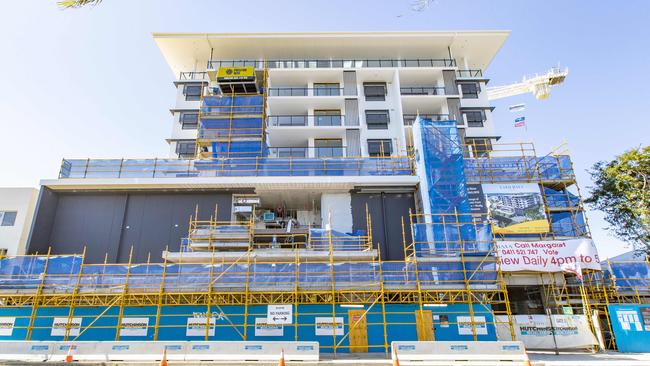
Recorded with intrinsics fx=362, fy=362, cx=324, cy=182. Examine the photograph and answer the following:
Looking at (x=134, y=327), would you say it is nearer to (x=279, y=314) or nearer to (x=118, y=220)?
(x=279, y=314)

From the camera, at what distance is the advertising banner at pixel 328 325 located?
55.1ft

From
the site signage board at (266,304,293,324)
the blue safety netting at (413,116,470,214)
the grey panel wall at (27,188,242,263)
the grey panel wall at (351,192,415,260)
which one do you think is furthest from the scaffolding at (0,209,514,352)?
the grey panel wall at (351,192,415,260)

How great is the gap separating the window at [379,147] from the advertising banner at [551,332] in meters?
18.6

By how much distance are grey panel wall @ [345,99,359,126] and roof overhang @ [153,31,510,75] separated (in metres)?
7.10

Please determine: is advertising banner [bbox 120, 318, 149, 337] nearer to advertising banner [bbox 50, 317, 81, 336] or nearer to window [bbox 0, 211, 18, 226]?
advertising banner [bbox 50, 317, 81, 336]

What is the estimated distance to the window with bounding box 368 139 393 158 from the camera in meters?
33.6

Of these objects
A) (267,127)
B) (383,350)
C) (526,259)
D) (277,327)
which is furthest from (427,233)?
(267,127)

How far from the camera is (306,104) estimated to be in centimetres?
3512

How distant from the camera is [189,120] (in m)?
36.9

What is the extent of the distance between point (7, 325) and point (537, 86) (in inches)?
2191

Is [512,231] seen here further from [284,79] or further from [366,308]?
[284,79]

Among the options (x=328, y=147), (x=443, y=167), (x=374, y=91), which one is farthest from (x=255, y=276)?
(x=374, y=91)

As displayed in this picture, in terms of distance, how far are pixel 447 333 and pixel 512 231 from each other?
33.5 ft

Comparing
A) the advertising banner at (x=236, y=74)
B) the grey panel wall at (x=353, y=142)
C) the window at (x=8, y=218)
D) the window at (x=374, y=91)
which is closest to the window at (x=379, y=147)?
the grey panel wall at (x=353, y=142)
